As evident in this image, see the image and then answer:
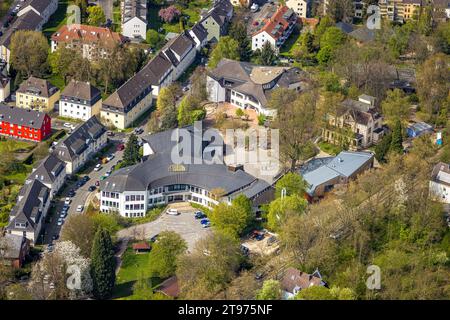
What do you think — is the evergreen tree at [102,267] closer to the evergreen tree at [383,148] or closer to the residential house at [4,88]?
the evergreen tree at [383,148]

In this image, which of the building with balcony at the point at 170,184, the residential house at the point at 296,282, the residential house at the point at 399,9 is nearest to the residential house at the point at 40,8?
the building with balcony at the point at 170,184

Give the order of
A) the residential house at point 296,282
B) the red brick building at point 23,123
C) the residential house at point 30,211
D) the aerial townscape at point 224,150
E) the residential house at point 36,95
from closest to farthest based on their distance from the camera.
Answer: the residential house at point 296,282 < the aerial townscape at point 224,150 < the residential house at point 30,211 < the red brick building at point 23,123 < the residential house at point 36,95

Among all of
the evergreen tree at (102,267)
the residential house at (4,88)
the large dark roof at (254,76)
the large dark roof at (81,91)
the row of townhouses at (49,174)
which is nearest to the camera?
the evergreen tree at (102,267)

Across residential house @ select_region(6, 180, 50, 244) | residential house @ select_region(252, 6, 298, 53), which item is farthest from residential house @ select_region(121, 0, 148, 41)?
residential house @ select_region(6, 180, 50, 244)

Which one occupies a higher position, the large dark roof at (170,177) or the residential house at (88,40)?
the residential house at (88,40)

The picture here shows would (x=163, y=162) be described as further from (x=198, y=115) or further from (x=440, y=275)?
(x=440, y=275)

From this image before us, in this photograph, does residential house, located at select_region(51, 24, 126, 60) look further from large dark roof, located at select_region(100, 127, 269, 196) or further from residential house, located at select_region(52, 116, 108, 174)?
large dark roof, located at select_region(100, 127, 269, 196)

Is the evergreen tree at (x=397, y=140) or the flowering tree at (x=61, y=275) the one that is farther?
the evergreen tree at (x=397, y=140)

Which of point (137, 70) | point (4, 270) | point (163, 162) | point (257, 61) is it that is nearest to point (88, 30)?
point (137, 70)

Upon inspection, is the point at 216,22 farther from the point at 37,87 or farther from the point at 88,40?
the point at 37,87
